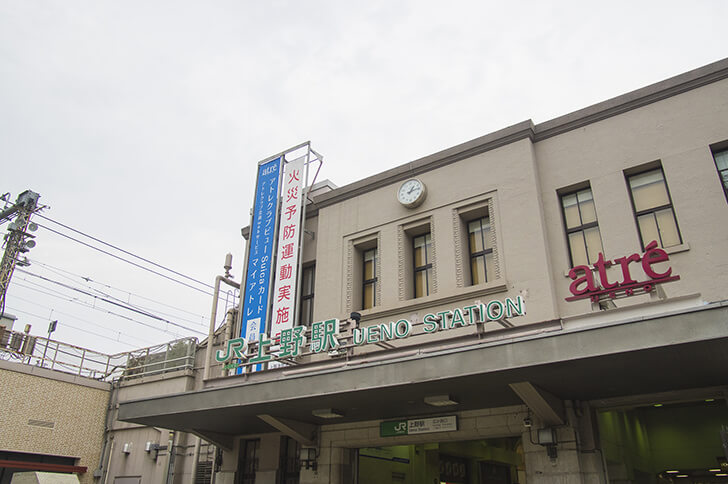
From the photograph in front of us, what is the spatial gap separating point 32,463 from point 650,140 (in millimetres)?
20167

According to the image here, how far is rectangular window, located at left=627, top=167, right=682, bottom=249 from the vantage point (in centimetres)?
1152

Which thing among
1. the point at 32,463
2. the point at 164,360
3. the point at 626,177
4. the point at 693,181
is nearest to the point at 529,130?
the point at 626,177

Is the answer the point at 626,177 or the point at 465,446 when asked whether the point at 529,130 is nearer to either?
the point at 626,177

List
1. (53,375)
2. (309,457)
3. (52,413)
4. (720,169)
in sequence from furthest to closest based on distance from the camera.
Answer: (53,375), (52,413), (309,457), (720,169)

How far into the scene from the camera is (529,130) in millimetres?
13484

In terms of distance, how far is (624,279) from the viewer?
961cm

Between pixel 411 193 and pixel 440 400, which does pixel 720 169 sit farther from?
pixel 440 400

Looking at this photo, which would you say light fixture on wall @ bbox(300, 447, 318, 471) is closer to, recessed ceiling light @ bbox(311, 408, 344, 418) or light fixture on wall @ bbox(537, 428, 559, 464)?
recessed ceiling light @ bbox(311, 408, 344, 418)

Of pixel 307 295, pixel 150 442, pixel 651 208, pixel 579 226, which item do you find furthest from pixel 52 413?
pixel 651 208

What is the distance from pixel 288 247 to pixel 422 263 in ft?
13.3

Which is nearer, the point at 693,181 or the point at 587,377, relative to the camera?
the point at 587,377

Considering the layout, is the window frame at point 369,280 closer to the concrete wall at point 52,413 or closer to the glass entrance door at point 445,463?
the glass entrance door at point 445,463

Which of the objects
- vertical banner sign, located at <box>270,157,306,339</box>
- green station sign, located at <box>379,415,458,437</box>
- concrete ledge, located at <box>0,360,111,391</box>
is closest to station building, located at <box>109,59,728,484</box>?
green station sign, located at <box>379,415,458,437</box>

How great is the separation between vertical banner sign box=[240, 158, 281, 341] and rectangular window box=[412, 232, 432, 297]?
4263 mm
